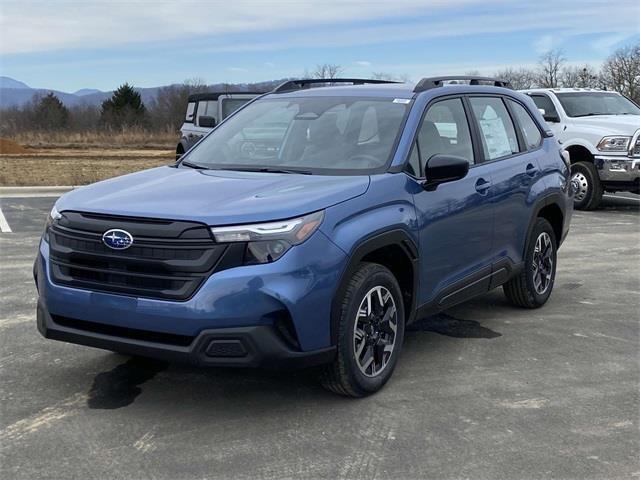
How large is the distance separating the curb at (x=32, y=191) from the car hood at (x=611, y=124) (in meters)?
10.5

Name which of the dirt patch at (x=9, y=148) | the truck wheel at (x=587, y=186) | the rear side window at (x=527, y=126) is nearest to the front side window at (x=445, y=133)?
the rear side window at (x=527, y=126)

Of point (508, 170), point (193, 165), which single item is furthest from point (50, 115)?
point (508, 170)

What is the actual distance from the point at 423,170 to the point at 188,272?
5.88ft

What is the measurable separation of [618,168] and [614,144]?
43cm

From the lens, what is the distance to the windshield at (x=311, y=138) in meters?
4.60

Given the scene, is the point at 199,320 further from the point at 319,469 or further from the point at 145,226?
the point at 319,469

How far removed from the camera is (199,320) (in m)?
3.54

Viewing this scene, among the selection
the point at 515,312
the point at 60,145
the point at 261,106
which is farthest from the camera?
the point at 60,145

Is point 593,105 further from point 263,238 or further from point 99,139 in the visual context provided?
point 99,139

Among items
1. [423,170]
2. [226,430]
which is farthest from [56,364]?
[423,170]

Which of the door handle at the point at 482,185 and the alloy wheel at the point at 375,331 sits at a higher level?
the door handle at the point at 482,185

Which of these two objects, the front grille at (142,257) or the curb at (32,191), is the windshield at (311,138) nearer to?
the front grille at (142,257)

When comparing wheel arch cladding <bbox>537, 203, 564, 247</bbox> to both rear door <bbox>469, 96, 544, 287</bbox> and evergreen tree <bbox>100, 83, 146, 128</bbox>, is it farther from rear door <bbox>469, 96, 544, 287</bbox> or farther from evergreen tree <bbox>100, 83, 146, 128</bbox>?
evergreen tree <bbox>100, 83, 146, 128</bbox>

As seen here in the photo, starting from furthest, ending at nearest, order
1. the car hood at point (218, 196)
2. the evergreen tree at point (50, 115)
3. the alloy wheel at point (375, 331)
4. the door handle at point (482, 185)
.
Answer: the evergreen tree at point (50, 115)
the door handle at point (482, 185)
the alloy wheel at point (375, 331)
the car hood at point (218, 196)
